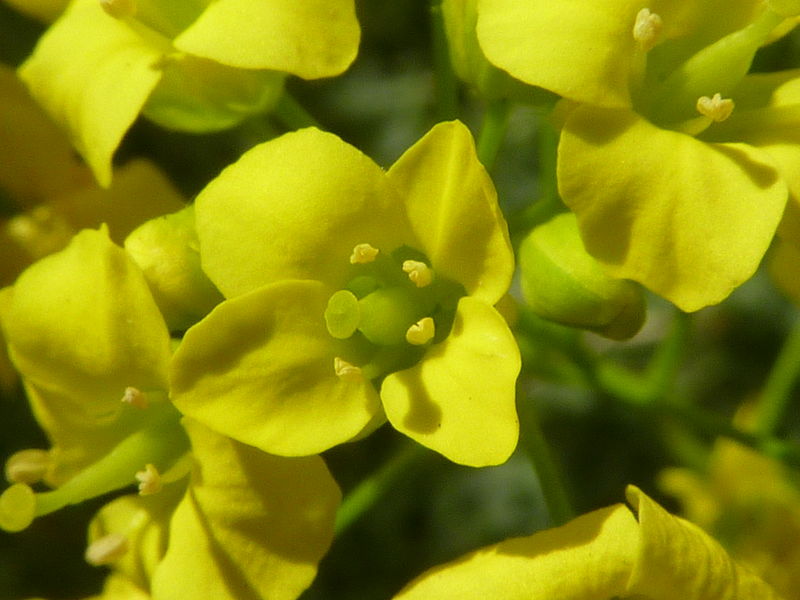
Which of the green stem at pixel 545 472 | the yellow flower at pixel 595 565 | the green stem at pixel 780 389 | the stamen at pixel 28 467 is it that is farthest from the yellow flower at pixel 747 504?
the stamen at pixel 28 467

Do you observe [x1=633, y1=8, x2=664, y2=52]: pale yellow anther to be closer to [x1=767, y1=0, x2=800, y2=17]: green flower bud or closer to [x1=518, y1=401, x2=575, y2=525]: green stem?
[x1=767, y1=0, x2=800, y2=17]: green flower bud

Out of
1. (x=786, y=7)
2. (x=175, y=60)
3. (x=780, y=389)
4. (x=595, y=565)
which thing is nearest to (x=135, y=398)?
(x=175, y=60)

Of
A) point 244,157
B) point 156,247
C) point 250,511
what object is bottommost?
point 250,511

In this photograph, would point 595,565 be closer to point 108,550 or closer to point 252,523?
point 252,523

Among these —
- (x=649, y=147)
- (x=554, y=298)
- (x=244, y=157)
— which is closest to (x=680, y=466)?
(x=554, y=298)

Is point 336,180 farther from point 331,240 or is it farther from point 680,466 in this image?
point 680,466
